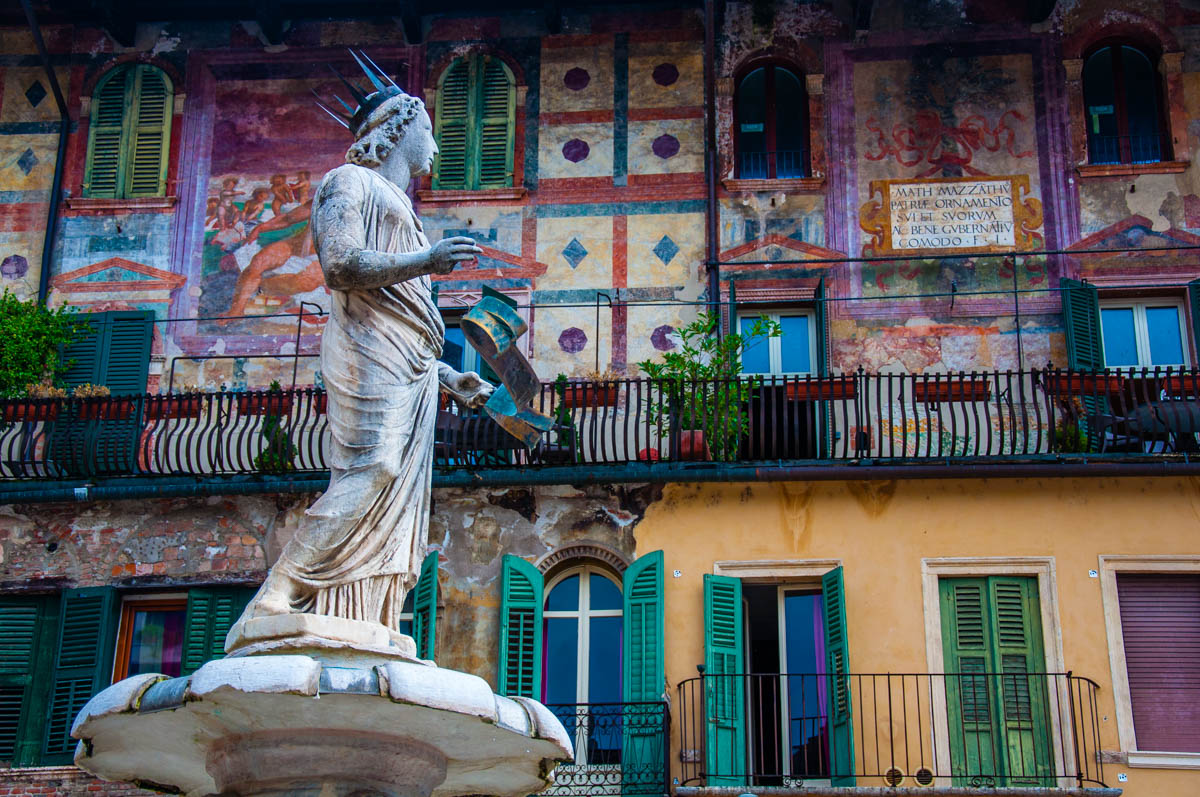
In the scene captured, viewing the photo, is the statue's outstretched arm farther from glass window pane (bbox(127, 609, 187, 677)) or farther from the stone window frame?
the stone window frame

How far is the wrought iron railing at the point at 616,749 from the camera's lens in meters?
17.1

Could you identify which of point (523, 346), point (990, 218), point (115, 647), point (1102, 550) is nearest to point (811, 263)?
point (990, 218)

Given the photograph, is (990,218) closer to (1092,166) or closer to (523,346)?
(1092,166)

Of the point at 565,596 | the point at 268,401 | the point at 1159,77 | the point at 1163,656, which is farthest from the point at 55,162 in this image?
the point at 1163,656

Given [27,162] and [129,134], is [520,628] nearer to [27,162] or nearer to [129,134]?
[129,134]

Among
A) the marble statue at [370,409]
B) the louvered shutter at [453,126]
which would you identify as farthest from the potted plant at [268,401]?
the marble statue at [370,409]

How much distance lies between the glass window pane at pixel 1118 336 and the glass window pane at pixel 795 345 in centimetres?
314

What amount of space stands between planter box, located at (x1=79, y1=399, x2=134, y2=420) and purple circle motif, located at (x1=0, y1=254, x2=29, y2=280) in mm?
2586

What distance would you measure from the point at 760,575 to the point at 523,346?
389 centimetres

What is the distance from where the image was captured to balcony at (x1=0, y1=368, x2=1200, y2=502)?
1825cm

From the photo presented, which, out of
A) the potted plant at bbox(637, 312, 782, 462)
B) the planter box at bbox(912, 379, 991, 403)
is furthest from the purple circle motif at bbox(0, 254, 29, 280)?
the planter box at bbox(912, 379, 991, 403)

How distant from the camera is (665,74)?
21406 millimetres

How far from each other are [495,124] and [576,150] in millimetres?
986

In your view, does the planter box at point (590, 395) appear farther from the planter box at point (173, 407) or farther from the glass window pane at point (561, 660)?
the planter box at point (173, 407)
